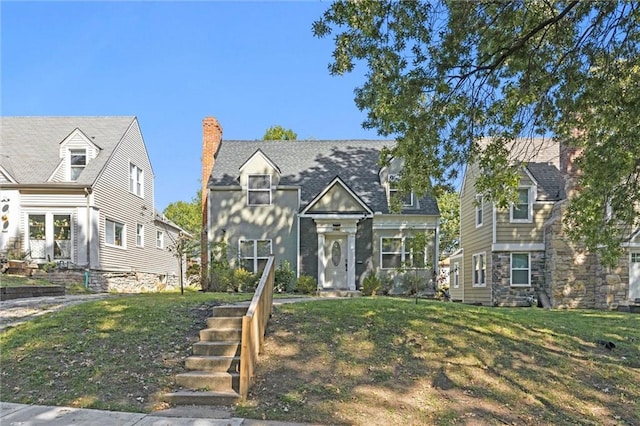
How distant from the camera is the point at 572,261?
18.0 m

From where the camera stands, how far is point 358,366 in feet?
22.7

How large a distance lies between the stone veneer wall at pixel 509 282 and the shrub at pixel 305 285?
746cm

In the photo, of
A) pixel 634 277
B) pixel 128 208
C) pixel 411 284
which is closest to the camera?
pixel 634 277

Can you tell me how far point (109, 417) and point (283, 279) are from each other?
43.6 ft

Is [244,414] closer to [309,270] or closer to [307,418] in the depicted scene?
[307,418]

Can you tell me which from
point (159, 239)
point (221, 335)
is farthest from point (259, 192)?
point (221, 335)

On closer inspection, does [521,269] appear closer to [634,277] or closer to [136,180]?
[634,277]

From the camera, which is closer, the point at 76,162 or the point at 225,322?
the point at 225,322

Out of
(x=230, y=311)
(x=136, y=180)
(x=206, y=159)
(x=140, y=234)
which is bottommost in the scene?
(x=230, y=311)

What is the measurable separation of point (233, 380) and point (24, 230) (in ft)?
55.3

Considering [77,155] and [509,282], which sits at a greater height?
[77,155]

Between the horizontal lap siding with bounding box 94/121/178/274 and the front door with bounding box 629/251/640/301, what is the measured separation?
62.7ft

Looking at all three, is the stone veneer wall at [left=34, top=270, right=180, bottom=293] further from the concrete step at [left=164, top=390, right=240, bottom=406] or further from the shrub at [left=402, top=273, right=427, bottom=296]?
the concrete step at [left=164, top=390, right=240, bottom=406]

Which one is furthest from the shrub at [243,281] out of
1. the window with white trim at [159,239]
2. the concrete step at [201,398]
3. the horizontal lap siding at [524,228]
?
the concrete step at [201,398]
